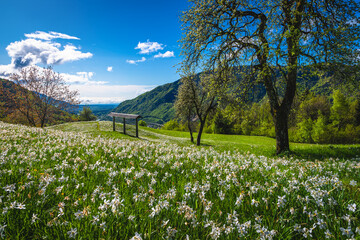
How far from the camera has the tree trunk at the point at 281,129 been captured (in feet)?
42.5

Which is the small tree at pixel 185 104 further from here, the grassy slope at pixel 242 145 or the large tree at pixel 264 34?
the large tree at pixel 264 34

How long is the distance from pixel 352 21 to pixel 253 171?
50.1ft

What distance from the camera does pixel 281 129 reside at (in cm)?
1314

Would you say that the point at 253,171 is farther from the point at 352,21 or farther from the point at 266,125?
the point at 266,125

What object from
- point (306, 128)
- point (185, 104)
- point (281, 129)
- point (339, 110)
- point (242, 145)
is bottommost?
point (242, 145)

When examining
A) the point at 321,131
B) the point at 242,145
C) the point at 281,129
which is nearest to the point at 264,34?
the point at 281,129

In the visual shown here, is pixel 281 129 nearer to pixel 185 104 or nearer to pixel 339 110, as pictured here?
pixel 185 104

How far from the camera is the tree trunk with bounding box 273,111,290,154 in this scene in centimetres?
1295

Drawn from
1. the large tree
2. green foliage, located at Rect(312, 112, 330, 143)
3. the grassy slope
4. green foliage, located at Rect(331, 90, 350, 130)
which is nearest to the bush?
green foliage, located at Rect(312, 112, 330, 143)

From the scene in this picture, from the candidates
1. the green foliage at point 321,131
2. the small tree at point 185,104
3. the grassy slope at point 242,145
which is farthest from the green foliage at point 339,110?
the small tree at point 185,104

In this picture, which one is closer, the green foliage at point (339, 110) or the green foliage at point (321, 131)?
the green foliage at point (339, 110)

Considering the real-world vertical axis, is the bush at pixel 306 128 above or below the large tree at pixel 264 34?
below

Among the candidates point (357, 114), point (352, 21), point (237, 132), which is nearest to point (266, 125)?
point (237, 132)

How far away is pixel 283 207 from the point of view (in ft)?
8.93
